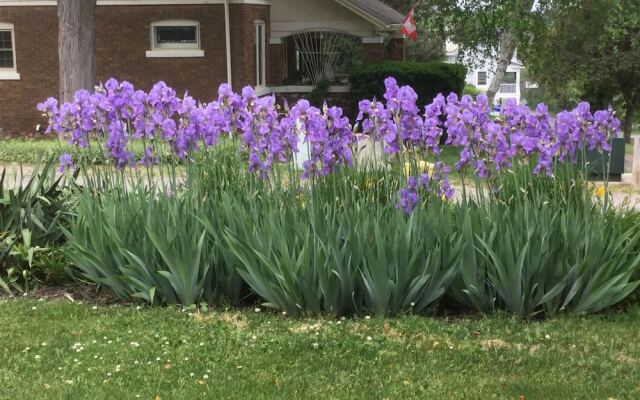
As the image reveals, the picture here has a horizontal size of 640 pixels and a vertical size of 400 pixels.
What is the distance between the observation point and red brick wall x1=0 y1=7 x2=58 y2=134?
755 inches

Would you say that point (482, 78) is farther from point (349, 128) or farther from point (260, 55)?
point (349, 128)

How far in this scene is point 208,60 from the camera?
18672 mm

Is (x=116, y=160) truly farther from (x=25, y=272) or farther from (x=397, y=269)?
(x=397, y=269)

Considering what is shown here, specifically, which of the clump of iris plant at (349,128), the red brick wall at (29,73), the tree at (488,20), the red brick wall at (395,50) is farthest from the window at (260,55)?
the clump of iris plant at (349,128)

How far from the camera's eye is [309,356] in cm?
405

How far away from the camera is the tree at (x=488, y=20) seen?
651 inches

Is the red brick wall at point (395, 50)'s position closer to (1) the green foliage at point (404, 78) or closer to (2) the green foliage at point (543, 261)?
(1) the green foliage at point (404, 78)

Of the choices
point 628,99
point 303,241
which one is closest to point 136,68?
point 303,241

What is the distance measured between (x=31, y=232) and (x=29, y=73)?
15.1 m

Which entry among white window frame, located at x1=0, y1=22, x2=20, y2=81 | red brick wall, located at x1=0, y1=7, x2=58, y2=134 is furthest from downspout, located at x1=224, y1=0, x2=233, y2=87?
white window frame, located at x1=0, y1=22, x2=20, y2=81

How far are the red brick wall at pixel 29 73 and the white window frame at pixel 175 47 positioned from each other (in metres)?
2.72

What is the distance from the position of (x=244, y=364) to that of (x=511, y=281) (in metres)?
1.78

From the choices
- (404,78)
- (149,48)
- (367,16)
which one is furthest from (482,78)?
(149,48)

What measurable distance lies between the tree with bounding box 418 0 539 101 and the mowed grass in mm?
12959
